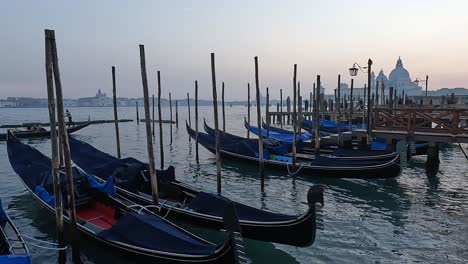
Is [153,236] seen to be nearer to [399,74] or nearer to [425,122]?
[425,122]

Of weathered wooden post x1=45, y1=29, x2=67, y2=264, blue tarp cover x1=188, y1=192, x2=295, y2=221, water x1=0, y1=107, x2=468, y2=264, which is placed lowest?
water x1=0, y1=107, x2=468, y2=264

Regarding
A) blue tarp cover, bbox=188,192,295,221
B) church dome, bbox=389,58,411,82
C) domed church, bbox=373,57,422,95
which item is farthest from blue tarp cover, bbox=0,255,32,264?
church dome, bbox=389,58,411,82

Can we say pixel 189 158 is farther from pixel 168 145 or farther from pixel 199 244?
pixel 199 244

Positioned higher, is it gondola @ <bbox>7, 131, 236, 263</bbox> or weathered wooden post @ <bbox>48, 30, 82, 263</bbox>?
weathered wooden post @ <bbox>48, 30, 82, 263</bbox>

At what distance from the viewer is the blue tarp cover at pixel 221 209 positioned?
6356mm

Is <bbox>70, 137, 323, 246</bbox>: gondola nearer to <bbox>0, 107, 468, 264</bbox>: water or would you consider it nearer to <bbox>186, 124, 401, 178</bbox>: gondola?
<bbox>0, 107, 468, 264</bbox>: water

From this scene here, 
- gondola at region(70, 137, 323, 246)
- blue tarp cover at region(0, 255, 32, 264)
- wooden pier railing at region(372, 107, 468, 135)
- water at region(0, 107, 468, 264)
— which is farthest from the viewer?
wooden pier railing at region(372, 107, 468, 135)

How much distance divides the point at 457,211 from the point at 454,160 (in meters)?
8.49

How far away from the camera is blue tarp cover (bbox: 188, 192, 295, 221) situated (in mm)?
6356

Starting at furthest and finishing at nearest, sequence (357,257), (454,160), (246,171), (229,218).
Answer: (454,160), (246,171), (357,257), (229,218)

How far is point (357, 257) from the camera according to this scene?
253 inches

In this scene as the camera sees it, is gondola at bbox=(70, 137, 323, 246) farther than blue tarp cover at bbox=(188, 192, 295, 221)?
No

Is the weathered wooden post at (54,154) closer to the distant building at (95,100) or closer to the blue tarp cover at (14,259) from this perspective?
the blue tarp cover at (14,259)

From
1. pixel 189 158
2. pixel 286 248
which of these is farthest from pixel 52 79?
pixel 189 158
